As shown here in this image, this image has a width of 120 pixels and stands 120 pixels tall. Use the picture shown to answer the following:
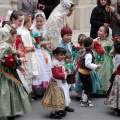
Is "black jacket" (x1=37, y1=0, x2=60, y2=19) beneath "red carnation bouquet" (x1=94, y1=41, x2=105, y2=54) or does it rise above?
above

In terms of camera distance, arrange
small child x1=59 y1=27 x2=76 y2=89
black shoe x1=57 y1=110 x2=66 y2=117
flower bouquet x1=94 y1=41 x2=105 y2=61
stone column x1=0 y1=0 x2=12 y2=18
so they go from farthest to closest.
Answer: stone column x1=0 y1=0 x2=12 y2=18 → flower bouquet x1=94 y1=41 x2=105 y2=61 → small child x1=59 y1=27 x2=76 y2=89 → black shoe x1=57 y1=110 x2=66 y2=117

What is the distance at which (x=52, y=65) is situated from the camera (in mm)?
Result: 6570

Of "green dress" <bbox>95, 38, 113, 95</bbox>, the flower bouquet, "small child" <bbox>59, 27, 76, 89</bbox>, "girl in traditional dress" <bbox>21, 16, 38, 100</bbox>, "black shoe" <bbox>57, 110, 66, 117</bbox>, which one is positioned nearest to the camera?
"black shoe" <bbox>57, 110, 66, 117</bbox>

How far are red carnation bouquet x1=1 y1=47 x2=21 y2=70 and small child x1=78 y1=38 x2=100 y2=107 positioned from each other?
1.48 m

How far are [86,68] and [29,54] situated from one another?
1.01 metres

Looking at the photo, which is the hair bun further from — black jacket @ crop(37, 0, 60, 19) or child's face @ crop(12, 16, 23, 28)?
black jacket @ crop(37, 0, 60, 19)

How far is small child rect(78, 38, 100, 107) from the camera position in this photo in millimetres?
7129

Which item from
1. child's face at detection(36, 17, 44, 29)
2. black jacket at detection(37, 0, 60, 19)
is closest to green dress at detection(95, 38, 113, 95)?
child's face at detection(36, 17, 44, 29)

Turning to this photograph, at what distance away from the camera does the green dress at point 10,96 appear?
606 centimetres

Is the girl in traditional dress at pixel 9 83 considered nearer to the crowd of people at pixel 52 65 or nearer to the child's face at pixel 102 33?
the crowd of people at pixel 52 65

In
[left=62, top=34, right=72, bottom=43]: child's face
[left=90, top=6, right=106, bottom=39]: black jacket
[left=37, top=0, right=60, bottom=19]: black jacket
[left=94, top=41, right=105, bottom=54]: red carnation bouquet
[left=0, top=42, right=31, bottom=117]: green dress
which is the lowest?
[left=0, top=42, right=31, bottom=117]: green dress

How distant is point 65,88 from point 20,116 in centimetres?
84

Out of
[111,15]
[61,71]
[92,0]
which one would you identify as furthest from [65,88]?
[92,0]

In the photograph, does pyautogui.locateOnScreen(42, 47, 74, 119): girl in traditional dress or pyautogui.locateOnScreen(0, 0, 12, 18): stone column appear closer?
pyautogui.locateOnScreen(42, 47, 74, 119): girl in traditional dress
